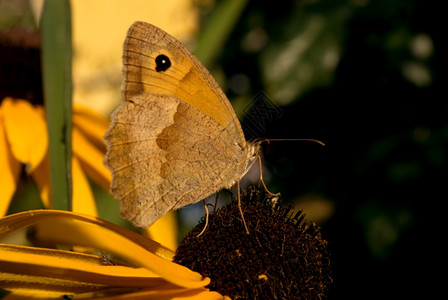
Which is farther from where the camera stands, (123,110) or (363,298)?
(363,298)

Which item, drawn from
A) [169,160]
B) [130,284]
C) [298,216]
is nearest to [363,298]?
[298,216]

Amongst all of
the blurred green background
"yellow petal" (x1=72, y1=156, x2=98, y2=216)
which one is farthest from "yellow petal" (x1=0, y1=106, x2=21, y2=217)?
the blurred green background

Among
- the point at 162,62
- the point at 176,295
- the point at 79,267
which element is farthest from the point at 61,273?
the point at 162,62

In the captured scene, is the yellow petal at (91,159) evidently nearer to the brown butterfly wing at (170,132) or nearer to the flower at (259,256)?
the brown butterfly wing at (170,132)

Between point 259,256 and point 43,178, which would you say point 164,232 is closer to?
point 43,178

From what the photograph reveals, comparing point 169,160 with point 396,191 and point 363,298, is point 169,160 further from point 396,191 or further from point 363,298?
point 363,298
